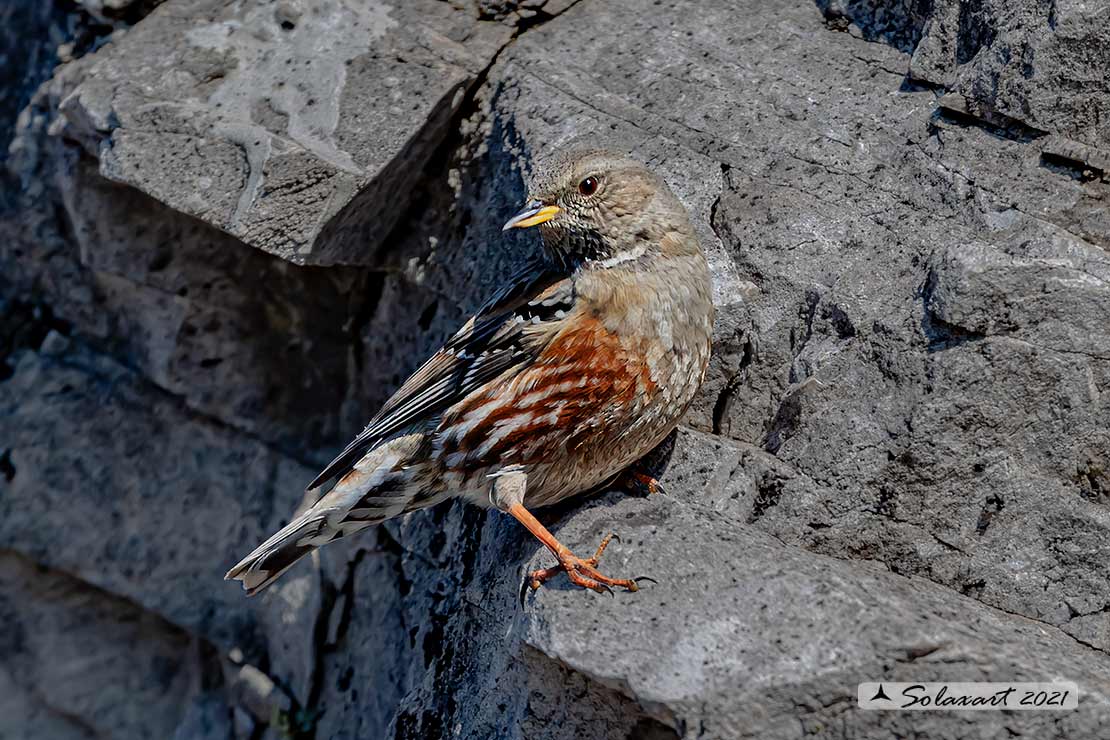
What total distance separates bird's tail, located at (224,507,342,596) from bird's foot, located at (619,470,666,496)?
1.09m

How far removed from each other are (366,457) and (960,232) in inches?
87.6

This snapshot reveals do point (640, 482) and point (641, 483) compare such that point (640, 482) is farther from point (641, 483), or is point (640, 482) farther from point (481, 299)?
point (481, 299)

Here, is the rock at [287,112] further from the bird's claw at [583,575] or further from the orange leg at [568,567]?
the bird's claw at [583,575]

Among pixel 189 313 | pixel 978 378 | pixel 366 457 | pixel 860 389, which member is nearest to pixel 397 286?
pixel 189 313

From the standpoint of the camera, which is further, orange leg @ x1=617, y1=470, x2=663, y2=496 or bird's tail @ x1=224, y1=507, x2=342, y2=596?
bird's tail @ x1=224, y1=507, x2=342, y2=596

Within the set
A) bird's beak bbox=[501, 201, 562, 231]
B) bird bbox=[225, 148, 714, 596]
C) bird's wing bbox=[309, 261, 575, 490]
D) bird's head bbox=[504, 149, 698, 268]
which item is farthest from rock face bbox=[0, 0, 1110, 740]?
bird's beak bbox=[501, 201, 562, 231]

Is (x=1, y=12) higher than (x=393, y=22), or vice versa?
(x=393, y=22)

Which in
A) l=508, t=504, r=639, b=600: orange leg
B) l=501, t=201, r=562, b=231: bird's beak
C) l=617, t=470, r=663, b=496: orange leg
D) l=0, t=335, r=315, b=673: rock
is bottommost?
l=0, t=335, r=315, b=673: rock

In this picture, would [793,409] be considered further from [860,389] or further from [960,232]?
[960,232]

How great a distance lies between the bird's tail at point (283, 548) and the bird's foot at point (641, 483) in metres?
1.09

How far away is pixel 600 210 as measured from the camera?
408 cm

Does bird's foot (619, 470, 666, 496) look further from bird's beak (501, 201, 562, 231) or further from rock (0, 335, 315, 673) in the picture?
rock (0, 335, 315, 673)

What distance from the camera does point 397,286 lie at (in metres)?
5.49

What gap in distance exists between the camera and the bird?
3908 millimetres
